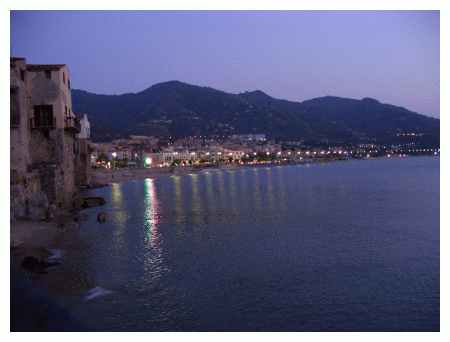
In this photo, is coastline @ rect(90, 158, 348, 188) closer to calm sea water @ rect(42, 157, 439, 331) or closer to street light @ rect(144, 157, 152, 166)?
street light @ rect(144, 157, 152, 166)

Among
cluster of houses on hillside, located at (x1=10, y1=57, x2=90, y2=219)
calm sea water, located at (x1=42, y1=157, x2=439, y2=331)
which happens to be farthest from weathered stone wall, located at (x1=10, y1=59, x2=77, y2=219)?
calm sea water, located at (x1=42, y1=157, x2=439, y2=331)

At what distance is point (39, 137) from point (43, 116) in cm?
136

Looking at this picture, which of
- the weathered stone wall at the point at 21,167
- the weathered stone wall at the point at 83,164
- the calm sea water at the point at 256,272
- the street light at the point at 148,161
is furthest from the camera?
the street light at the point at 148,161

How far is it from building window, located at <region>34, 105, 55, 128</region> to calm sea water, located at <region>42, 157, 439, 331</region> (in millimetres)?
6454

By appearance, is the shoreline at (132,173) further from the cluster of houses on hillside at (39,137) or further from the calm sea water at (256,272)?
the calm sea water at (256,272)

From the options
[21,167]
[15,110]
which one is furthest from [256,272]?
[15,110]

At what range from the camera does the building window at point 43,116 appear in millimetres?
26109

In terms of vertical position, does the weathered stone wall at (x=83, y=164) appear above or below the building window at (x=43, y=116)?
below

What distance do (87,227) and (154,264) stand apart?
337 inches

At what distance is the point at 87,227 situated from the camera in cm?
2402

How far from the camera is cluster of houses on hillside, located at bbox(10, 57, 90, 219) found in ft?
73.8

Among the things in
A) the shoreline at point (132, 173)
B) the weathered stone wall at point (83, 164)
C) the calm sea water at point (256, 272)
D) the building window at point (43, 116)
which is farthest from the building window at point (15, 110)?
the shoreline at point (132, 173)
